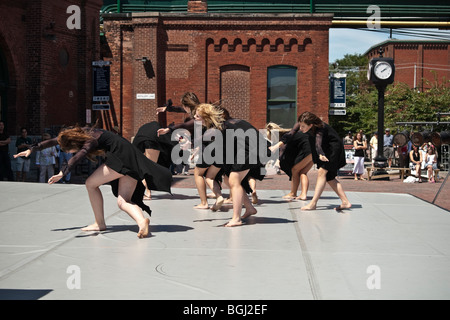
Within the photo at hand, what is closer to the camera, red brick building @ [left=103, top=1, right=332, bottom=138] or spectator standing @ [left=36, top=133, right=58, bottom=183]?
spectator standing @ [left=36, top=133, right=58, bottom=183]

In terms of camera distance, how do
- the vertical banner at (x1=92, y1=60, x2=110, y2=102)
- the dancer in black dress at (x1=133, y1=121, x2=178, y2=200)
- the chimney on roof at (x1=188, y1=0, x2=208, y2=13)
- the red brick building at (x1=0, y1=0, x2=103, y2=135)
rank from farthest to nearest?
the chimney on roof at (x1=188, y1=0, x2=208, y2=13), the vertical banner at (x1=92, y1=60, x2=110, y2=102), the red brick building at (x1=0, y1=0, x2=103, y2=135), the dancer in black dress at (x1=133, y1=121, x2=178, y2=200)

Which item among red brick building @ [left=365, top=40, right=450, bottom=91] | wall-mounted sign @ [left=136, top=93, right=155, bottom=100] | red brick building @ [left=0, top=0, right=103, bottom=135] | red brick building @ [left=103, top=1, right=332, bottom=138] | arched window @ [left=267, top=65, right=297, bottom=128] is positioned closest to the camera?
red brick building @ [left=0, top=0, right=103, bottom=135]

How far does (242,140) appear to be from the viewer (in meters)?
8.34

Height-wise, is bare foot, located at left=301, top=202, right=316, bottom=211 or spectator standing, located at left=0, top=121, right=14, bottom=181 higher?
spectator standing, located at left=0, top=121, right=14, bottom=181

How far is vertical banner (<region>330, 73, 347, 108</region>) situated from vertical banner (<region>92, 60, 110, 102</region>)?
10.8 m

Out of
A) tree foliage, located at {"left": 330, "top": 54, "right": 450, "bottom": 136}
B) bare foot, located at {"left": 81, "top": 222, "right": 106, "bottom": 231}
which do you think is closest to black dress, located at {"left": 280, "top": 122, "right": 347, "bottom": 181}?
bare foot, located at {"left": 81, "top": 222, "right": 106, "bottom": 231}

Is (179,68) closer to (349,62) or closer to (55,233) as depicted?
(55,233)

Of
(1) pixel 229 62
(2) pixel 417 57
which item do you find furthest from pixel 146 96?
(2) pixel 417 57

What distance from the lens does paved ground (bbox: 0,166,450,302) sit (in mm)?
4984

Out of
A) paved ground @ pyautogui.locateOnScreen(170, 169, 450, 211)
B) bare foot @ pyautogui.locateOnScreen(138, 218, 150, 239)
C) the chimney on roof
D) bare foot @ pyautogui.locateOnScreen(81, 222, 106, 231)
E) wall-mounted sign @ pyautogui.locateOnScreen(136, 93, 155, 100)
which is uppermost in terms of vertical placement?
the chimney on roof

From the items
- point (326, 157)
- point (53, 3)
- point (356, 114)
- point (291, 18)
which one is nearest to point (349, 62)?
point (356, 114)

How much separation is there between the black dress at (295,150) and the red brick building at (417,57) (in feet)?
181

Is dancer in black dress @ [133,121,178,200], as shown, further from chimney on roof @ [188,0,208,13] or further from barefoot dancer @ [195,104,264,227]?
chimney on roof @ [188,0,208,13]
